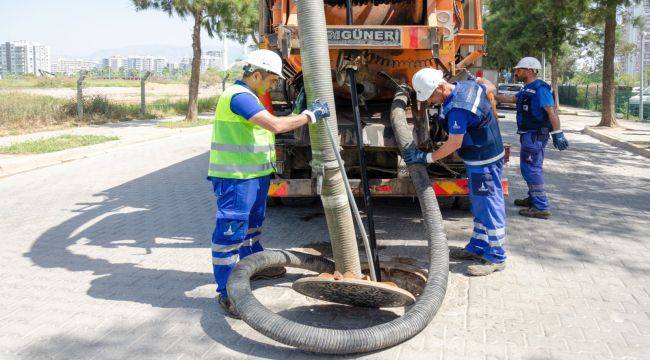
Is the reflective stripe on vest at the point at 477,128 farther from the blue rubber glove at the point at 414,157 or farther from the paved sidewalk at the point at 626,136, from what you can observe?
the paved sidewalk at the point at 626,136

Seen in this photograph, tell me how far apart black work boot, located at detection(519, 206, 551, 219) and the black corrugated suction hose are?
264 cm

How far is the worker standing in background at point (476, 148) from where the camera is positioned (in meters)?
4.67

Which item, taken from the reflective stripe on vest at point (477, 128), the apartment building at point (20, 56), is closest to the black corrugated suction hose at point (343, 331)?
the reflective stripe on vest at point (477, 128)

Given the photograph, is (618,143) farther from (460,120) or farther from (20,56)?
(20,56)

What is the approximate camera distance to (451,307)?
4.15 meters

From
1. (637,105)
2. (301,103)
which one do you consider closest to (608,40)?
(637,105)

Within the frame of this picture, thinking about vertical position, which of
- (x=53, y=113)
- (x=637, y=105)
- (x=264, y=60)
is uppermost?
(x=264, y=60)

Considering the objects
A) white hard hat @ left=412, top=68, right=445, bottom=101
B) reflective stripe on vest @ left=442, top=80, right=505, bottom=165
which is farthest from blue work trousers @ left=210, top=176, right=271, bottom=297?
reflective stripe on vest @ left=442, top=80, right=505, bottom=165

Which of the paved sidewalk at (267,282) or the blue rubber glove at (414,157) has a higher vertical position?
the blue rubber glove at (414,157)

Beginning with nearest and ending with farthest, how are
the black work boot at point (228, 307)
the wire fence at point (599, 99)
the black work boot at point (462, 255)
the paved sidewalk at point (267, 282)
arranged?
1. the paved sidewalk at point (267, 282)
2. the black work boot at point (228, 307)
3. the black work boot at point (462, 255)
4. the wire fence at point (599, 99)

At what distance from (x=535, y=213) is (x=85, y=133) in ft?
41.9

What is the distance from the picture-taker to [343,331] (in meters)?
3.42

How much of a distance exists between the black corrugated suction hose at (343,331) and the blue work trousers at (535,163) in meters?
2.51

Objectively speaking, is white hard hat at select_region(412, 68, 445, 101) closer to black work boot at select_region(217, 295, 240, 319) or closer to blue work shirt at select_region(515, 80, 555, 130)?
black work boot at select_region(217, 295, 240, 319)
